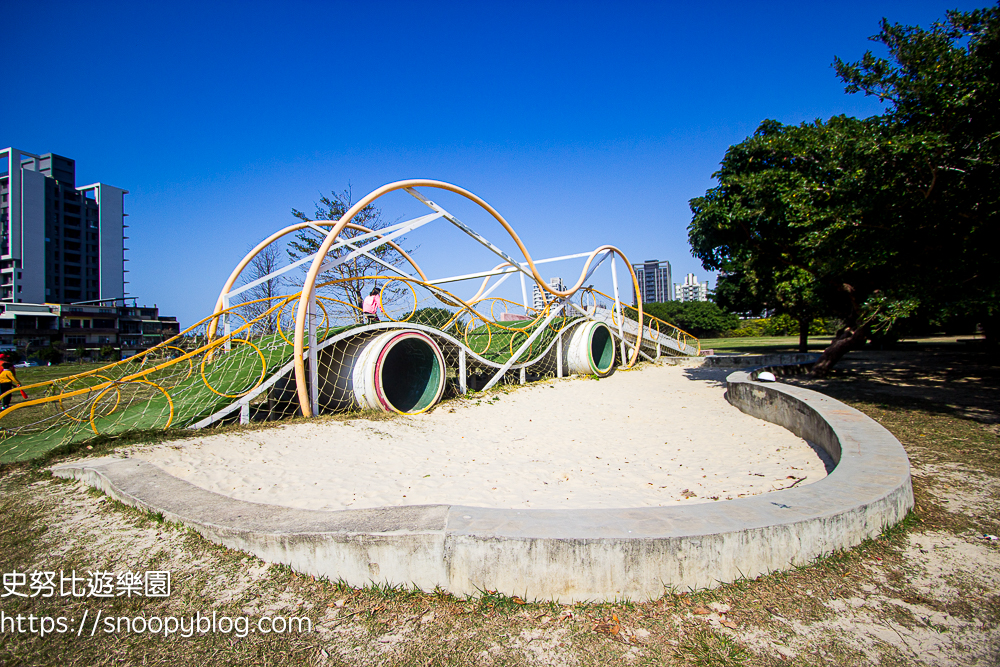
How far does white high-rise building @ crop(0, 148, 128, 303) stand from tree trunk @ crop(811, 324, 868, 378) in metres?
57.2

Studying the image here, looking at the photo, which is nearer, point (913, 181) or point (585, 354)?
point (913, 181)

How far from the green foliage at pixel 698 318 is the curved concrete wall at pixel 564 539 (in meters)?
40.3

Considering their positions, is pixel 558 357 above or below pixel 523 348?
below

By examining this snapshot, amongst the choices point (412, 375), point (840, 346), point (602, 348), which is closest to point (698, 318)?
point (602, 348)

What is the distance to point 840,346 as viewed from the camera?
11.0 meters

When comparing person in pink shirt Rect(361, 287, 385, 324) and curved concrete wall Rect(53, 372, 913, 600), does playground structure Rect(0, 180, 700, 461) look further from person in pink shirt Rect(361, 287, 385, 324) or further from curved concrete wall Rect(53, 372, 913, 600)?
curved concrete wall Rect(53, 372, 913, 600)

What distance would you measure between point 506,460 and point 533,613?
3149 millimetres

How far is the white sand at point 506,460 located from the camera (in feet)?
13.8

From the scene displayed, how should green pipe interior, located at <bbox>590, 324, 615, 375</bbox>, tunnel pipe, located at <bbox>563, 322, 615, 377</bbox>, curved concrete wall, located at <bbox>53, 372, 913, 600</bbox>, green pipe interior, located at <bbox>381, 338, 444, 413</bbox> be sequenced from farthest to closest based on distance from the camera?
1. green pipe interior, located at <bbox>590, 324, 615, 375</bbox>
2. tunnel pipe, located at <bbox>563, 322, 615, 377</bbox>
3. green pipe interior, located at <bbox>381, 338, 444, 413</bbox>
4. curved concrete wall, located at <bbox>53, 372, 913, 600</bbox>

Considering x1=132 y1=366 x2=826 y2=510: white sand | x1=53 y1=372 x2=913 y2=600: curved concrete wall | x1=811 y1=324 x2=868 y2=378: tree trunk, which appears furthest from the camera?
x1=811 y1=324 x2=868 y2=378: tree trunk

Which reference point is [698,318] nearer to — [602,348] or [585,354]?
[602,348]

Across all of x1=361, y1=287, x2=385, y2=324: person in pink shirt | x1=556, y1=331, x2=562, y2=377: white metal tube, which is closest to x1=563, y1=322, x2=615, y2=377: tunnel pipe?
x1=556, y1=331, x2=562, y2=377: white metal tube

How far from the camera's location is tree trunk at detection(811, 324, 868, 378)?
34.5 ft

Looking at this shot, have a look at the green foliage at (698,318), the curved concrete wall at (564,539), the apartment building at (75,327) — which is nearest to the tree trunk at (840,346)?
the curved concrete wall at (564,539)
